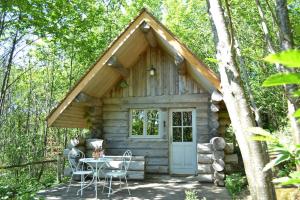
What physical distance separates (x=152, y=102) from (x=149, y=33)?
6.71 feet

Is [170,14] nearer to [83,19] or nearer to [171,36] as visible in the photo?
[83,19]

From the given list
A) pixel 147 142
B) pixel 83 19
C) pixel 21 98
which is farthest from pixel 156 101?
pixel 21 98

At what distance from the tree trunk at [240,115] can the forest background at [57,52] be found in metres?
5.11

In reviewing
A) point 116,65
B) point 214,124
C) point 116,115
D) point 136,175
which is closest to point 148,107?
point 116,115

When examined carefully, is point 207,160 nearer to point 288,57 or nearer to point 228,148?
point 228,148

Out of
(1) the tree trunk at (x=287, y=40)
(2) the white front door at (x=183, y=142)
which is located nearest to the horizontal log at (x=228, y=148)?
(2) the white front door at (x=183, y=142)

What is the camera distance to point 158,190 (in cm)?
690

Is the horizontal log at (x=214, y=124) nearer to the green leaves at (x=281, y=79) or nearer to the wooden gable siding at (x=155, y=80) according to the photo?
the wooden gable siding at (x=155, y=80)

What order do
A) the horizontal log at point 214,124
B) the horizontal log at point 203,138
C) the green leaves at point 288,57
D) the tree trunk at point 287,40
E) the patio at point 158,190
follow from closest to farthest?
the green leaves at point 288,57
the tree trunk at point 287,40
the patio at point 158,190
the horizontal log at point 214,124
the horizontal log at point 203,138

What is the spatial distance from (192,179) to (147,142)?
5.77 feet

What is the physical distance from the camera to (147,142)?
9.06m

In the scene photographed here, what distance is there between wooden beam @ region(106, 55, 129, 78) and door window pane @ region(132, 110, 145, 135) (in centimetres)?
121

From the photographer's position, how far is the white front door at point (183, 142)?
8820 millimetres

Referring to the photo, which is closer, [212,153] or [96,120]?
[212,153]
